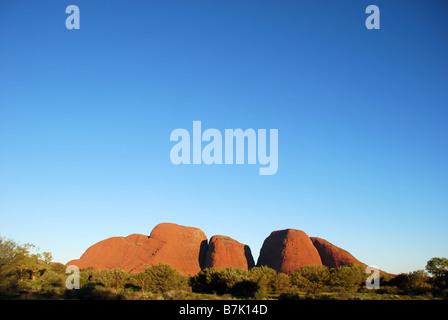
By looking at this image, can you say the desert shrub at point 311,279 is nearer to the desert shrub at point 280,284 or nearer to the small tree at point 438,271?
the desert shrub at point 280,284

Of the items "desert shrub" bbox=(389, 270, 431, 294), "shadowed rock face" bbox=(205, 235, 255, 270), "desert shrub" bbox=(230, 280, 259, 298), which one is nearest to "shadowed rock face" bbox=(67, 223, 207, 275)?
"shadowed rock face" bbox=(205, 235, 255, 270)

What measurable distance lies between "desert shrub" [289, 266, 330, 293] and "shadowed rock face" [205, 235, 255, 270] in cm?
4319

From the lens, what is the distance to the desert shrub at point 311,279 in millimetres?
32344

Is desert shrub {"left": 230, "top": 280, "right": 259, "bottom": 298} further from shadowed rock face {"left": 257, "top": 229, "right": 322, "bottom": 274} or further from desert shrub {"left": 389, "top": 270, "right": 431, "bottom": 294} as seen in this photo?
shadowed rock face {"left": 257, "top": 229, "right": 322, "bottom": 274}

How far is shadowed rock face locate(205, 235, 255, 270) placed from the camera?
250 feet


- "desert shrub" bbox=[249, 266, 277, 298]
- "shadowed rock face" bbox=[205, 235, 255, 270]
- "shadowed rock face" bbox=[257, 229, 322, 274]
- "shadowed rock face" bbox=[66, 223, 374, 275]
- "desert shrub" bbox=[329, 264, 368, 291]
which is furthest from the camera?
"shadowed rock face" bbox=[205, 235, 255, 270]

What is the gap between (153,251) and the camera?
3049 inches

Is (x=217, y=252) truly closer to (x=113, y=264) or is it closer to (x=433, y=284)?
(x=113, y=264)

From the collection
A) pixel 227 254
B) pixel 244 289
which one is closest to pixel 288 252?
pixel 227 254

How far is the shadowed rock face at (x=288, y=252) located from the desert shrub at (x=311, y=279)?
38.3 m
